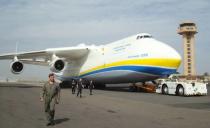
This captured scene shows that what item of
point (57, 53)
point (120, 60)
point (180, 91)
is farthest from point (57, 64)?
point (180, 91)

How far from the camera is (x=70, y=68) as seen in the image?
30391 millimetres

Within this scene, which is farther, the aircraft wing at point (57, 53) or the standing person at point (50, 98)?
the aircraft wing at point (57, 53)

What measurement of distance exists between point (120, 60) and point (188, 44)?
6769cm

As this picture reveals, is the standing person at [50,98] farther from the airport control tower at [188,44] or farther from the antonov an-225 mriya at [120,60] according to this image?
the airport control tower at [188,44]

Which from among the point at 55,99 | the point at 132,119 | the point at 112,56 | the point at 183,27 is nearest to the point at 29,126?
the point at 55,99

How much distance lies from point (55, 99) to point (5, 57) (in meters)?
21.9

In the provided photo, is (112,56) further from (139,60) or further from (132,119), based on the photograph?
(132,119)

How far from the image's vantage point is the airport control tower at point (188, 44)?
274ft

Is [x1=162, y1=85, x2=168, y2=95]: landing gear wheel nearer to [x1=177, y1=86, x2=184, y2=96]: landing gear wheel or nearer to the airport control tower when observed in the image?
[x1=177, y1=86, x2=184, y2=96]: landing gear wheel

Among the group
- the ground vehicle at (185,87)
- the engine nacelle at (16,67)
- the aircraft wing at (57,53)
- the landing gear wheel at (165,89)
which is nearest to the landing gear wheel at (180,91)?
the ground vehicle at (185,87)

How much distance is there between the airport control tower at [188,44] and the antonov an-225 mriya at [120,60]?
60570mm

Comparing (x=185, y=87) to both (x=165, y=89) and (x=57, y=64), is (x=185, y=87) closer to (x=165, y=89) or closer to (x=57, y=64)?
(x=165, y=89)

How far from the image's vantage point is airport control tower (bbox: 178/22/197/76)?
83.6 m

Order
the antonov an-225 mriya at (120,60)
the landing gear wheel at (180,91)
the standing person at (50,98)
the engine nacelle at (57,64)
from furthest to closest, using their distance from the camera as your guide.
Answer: the engine nacelle at (57,64) → the antonov an-225 mriya at (120,60) → the landing gear wheel at (180,91) → the standing person at (50,98)
